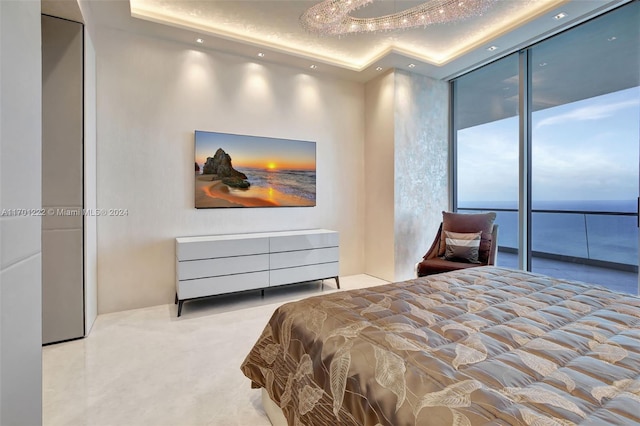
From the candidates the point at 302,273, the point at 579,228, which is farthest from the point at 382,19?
the point at 579,228

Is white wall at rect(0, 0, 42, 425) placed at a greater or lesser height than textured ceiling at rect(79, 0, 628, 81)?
lesser

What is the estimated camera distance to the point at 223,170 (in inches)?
144

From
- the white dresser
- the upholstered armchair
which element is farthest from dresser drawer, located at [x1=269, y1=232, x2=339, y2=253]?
the upholstered armchair

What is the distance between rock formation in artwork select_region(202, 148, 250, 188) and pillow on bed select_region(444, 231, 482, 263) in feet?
8.59

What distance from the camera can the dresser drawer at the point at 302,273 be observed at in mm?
3584

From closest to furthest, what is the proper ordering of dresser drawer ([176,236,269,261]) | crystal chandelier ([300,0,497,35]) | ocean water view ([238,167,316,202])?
crystal chandelier ([300,0,497,35])
dresser drawer ([176,236,269,261])
ocean water view ([238,167,316,202])

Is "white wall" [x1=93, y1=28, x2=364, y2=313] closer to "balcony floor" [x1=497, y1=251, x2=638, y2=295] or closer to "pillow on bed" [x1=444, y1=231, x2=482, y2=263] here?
"pillow on bed" [x1=444, y1=231, x2=482, y2=263]

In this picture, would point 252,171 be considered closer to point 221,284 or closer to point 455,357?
point 221,284

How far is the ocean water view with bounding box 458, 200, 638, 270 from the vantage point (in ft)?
10.7

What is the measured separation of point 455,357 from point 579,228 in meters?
4.36

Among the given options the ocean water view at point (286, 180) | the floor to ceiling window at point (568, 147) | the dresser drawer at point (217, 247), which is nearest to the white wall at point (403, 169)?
the floor to ceiling window at point (568, 147)

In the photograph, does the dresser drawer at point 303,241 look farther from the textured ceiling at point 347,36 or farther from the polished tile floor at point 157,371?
the textured ceiling at point 347,36

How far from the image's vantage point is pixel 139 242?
329 centimetres

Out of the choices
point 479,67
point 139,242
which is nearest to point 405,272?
point 479,67
